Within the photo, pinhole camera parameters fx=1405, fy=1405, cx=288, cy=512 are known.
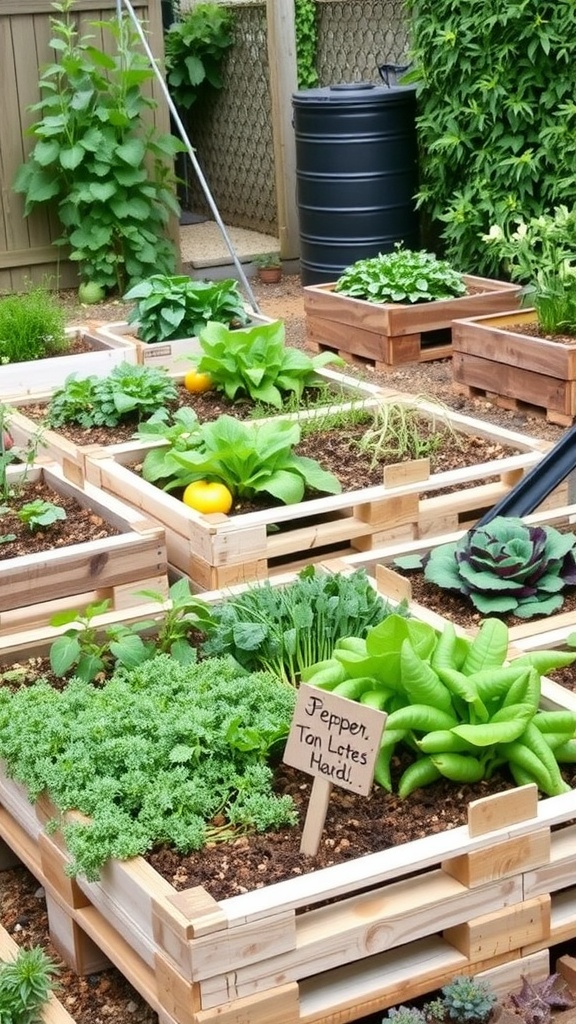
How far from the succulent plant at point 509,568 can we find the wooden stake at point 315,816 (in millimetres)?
1122

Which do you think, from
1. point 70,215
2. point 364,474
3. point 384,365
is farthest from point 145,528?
point 70,215

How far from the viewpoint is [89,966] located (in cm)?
276

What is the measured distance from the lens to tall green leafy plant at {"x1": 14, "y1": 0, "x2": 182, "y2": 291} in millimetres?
7961

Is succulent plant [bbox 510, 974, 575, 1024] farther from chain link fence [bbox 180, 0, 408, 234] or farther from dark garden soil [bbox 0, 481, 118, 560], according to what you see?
chain link fence [bbox 180, 0, 408, 234]

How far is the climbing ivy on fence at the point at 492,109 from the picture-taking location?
705cm

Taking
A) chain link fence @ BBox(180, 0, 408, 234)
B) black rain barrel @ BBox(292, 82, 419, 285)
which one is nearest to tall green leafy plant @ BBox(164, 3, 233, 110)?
chain link fence @ BBox(180, 0, 408, 234)

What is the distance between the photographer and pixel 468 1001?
240 cm

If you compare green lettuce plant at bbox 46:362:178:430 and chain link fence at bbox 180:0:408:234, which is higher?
chain link fence at bbox 180:0:408:234

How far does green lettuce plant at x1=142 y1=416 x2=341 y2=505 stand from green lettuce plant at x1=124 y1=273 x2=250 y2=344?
69.8 inches

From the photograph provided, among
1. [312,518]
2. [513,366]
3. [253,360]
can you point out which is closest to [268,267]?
[513,366]

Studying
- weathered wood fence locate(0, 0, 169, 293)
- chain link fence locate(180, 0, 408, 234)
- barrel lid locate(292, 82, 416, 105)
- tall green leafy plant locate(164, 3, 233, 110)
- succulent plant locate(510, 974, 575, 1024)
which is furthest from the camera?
tall green leafy plant locate(164, 3, 233, 110)

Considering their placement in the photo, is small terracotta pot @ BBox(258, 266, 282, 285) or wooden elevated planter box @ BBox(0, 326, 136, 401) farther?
small terracotta pot @ BBox(258, 266, 282, 285)

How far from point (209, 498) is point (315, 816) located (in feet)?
5.79

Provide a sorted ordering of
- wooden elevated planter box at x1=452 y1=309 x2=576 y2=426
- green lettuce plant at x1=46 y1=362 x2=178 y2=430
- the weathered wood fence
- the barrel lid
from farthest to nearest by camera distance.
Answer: the weathered wood fence < the barrel lid < wooden elevated planter box at x1=452 y1=309 x2=576 y2=426 < green lettuce plant at x1=46 y1=362 x2=178 y2=430
